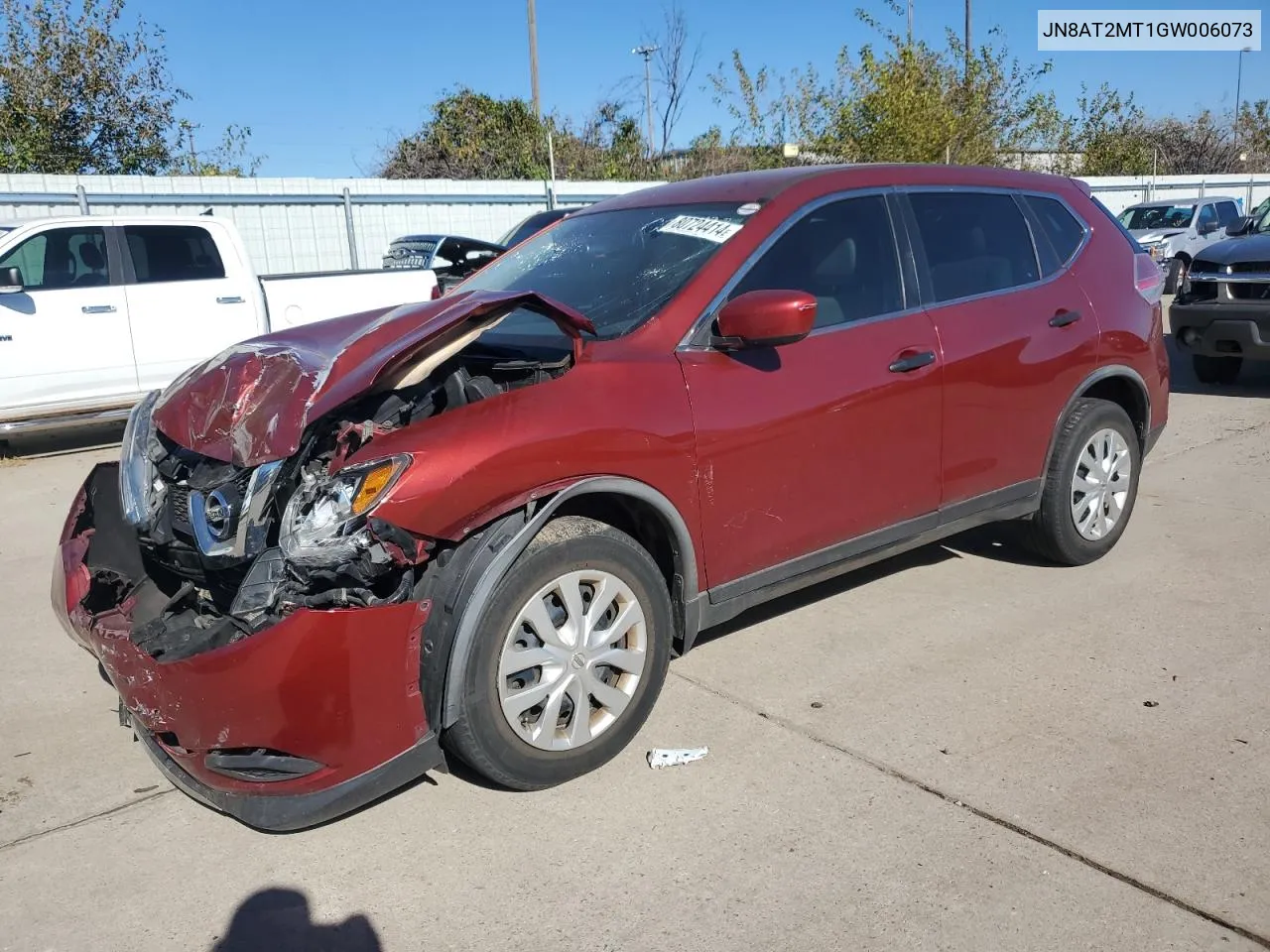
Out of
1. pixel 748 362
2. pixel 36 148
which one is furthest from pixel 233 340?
pixel 36 148

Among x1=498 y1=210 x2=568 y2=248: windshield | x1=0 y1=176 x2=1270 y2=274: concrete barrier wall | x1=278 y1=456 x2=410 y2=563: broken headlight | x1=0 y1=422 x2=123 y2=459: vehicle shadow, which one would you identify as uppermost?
x1=0 y1=176 x2=1270 y2=274: concrete barrier wall

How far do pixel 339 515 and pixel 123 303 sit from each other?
7.03m

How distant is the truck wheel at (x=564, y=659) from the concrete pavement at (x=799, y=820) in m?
0.17

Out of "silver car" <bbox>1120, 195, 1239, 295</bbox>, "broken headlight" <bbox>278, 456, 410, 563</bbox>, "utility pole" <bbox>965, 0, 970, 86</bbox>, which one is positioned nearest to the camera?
"broken headlight" <bbox>278, 456, 410, 563</bbox>

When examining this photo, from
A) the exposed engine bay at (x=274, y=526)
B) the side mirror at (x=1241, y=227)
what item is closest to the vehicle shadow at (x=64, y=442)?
the exposed engine bay at (x=274, y=526)

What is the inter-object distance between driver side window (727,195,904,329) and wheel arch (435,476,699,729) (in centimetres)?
92

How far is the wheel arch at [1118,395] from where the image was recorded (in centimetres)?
484

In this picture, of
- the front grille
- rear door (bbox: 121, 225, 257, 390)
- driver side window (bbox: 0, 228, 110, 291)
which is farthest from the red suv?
driver side window (bbox: 0, 228, 110, 291)

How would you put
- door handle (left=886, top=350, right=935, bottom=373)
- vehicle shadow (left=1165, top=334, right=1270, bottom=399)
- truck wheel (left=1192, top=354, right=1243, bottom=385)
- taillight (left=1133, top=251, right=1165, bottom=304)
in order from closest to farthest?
1. door handle (left=886, top=350, right=935, bottom=373)
2. taillight (left=1133, top=251, right=1165, bottom=304)
3. vehicle shadow (left=1165, top=334, right=1270, bottom=399)
4. truck wheel (left=1192, top=354, right=1243, bottom=385)

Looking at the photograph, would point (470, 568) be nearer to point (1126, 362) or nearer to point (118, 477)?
point (118, 477)

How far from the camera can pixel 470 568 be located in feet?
9.91

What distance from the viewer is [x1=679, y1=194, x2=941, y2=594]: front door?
143 inches

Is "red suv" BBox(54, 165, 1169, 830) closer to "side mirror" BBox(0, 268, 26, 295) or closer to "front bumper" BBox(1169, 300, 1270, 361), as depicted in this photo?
"front bumper" BBox(1169, 300, 1270, 361)

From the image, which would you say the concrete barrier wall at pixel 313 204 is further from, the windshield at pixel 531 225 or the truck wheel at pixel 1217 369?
the truck wheel at pixel 1217 369
